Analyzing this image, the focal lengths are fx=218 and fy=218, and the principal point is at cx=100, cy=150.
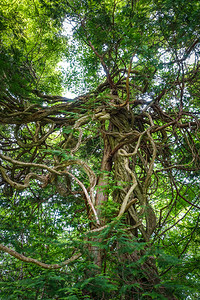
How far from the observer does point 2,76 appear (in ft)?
9.93

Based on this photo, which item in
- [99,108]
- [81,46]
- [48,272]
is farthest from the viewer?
[81,46]

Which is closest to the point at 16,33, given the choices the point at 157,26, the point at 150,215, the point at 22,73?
the point at 22,73

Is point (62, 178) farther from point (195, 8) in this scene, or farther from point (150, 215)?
point (195, 8)

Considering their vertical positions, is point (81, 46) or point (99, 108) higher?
point (81, 46)

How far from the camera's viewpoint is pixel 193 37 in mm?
2479

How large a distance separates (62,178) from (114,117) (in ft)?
3.74

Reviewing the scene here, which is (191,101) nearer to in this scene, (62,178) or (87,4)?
(87,4)

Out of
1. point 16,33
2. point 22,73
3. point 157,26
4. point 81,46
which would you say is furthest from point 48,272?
point 81,46

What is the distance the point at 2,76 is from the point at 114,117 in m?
1.66

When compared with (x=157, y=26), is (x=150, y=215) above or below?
below

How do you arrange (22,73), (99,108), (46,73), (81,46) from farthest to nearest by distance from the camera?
1. (46,73)
2. (81,46)
3. (22,73)
4. (99,108)

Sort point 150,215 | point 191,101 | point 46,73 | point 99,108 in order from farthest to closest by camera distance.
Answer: point 46,73
point 191,101
point 99,108
point 150,215

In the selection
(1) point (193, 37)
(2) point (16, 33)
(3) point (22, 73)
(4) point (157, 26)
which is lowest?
(1) point (193, 37)

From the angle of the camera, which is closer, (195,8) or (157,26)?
(195,8)
